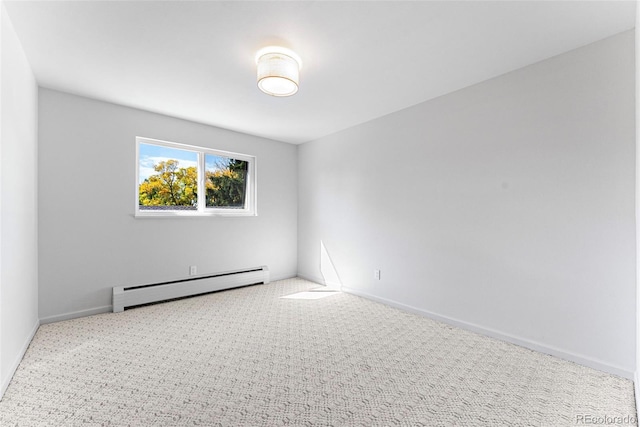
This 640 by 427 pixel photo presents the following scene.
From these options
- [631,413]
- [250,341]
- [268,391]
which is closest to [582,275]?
[631,413]

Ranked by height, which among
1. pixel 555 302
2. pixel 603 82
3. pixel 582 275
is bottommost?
pixel 555 302

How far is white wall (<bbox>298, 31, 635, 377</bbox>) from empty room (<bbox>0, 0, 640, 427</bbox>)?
0.6 inches

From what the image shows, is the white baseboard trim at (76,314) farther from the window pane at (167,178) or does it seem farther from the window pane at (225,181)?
the window pane at (225,181)

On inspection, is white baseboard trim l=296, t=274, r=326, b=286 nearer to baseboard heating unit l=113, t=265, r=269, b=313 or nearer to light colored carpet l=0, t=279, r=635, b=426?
baseboard heating unit l=113, t=265, r=269, b=313

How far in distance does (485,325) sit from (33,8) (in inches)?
166

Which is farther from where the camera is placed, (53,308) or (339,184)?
(339,184)

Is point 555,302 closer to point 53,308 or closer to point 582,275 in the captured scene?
point 582,275

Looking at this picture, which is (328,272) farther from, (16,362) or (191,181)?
(16,362)

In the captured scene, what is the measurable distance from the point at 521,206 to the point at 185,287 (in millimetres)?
3887

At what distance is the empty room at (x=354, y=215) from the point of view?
1.77m

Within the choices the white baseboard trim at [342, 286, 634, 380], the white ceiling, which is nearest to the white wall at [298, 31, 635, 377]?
the white baseboard trim at [342, 286, 634, 380]

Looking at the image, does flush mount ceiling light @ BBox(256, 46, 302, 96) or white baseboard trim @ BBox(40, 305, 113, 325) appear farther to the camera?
white baseboard trim @ BBox(40, 305, 113, 325)

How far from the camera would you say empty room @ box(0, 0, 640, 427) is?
1.77 meters

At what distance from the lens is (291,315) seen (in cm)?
316
